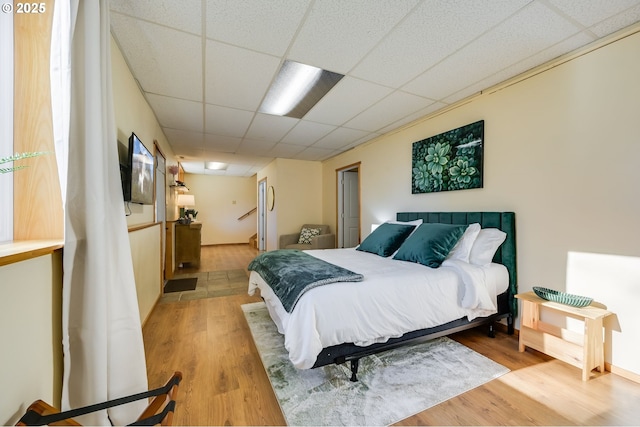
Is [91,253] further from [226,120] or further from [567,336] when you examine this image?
[567,336]

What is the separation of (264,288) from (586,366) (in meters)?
2.46

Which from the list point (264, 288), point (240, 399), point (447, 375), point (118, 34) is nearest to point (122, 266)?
point (240, 399)

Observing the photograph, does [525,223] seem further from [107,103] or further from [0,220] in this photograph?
[0,220]

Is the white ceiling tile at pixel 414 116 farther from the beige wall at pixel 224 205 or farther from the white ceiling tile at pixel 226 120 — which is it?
the beige wall at pixel 224 205

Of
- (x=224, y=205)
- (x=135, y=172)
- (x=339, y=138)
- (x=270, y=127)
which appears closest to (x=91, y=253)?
(x=135, y=172)

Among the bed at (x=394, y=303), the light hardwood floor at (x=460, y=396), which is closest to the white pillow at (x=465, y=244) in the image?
the bed at (x=394, y=303)

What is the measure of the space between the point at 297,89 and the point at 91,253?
220 centimetres

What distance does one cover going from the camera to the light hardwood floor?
4.58ft

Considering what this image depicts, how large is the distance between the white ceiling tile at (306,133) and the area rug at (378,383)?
275 centimetres

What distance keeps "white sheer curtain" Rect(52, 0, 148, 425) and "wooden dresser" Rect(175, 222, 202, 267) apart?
4.12m

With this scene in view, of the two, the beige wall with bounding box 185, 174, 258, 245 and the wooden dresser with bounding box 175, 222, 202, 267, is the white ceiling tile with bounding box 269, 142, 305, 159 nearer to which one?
the wooden dresser with bounding box 175, 222, 202, 267

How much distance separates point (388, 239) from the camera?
284 cm

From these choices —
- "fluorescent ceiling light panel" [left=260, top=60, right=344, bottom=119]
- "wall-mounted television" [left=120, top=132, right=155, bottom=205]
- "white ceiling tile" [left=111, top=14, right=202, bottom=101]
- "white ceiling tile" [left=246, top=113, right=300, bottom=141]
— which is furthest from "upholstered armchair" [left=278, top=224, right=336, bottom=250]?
"white ceiling tile" [left=111, top=14, right=202, bottom=101]

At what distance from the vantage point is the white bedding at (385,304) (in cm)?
158
